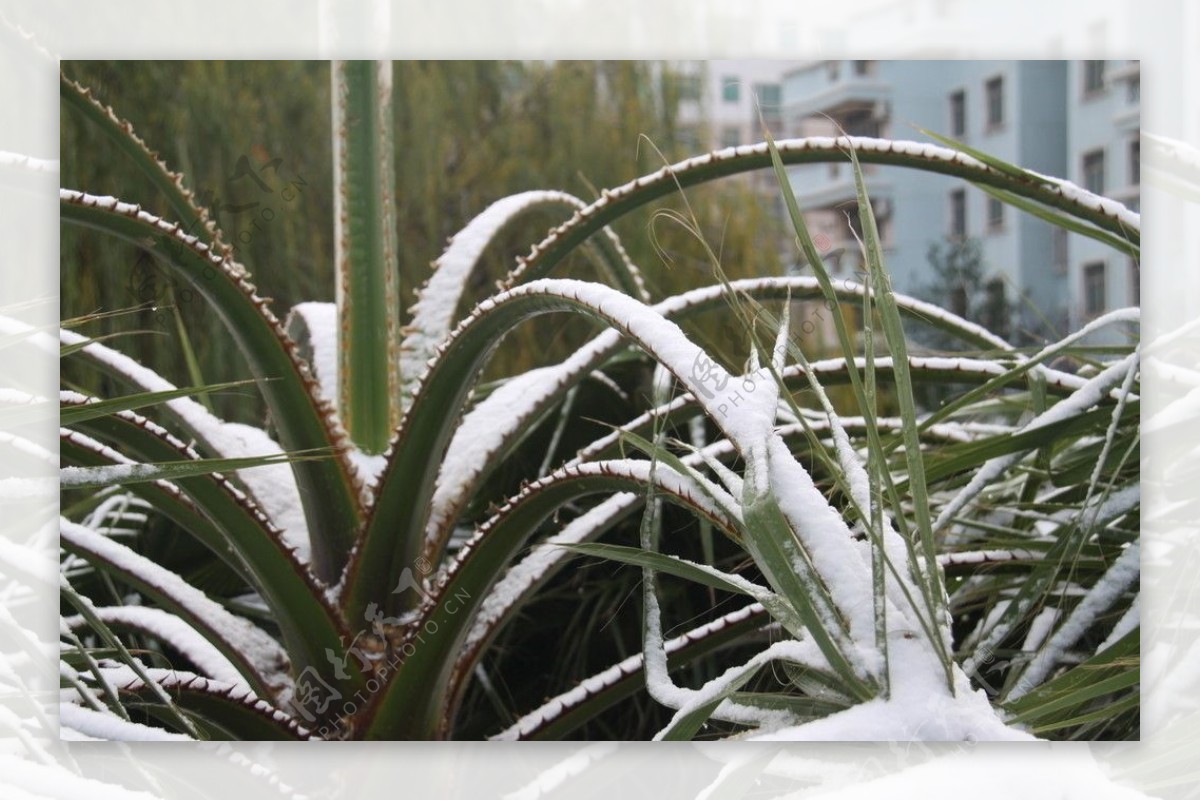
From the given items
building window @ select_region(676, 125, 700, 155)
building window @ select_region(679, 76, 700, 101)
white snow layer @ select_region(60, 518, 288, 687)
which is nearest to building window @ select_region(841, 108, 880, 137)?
building window @ select_region(679, 76, 700, 101)

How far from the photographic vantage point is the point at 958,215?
49.3 inches

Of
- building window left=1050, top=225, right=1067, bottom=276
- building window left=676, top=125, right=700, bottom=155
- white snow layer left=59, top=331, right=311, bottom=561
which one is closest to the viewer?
white snow layer left=59, top=331, right=311, bottom=561

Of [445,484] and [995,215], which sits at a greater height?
[995,215]

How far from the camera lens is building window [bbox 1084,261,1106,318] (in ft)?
3.74

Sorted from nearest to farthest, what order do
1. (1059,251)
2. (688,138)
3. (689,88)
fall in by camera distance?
(1059,251) → (689,88) → (688,138)

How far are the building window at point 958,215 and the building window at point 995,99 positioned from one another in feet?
0.37

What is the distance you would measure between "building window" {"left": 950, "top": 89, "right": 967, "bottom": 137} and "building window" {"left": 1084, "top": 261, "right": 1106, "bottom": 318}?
0.18m

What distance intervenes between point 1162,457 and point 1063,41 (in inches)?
16.5

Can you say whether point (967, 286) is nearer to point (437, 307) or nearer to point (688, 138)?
point (688, 138)

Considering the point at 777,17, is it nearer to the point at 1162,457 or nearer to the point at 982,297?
the point at 982,297

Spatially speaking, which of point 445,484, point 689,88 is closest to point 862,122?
point 689,88

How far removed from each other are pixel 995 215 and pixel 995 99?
164 mm

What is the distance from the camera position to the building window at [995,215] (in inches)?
49.6

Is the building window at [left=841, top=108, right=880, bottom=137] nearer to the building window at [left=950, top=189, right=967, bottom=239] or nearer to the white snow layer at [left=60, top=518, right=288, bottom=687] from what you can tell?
the building window at [left=950, top=189, right=967, bottom=239]
